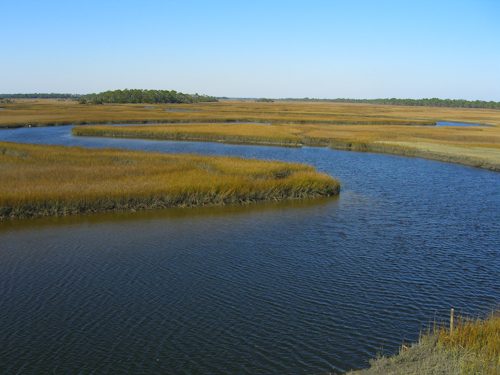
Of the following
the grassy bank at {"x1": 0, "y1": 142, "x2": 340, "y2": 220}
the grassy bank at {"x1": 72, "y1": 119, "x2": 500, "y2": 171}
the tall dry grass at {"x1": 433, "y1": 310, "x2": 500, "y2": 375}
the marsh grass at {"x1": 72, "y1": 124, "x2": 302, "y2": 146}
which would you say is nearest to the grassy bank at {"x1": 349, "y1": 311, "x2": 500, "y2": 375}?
the tall dry grass at {"x1": 433, "y1": 310, "x2": 500, "y2": 375}

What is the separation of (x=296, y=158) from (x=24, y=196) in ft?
76.8

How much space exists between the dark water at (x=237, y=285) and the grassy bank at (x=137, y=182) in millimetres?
941

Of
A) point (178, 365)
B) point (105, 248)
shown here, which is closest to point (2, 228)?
point (105, 248)

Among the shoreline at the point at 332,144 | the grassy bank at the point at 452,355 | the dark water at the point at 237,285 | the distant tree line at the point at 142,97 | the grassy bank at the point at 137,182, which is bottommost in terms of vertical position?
the dark water at the point at 237,285

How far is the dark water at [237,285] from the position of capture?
8711 millimetres

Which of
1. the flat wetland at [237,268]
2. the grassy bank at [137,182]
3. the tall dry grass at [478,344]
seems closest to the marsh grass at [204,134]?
the grassy bank at [137,182]

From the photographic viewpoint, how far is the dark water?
871 centimetres

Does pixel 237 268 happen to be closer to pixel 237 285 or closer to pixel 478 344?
pixel 237 285

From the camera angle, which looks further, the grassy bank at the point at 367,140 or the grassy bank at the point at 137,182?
the grassy bank at the point at 367,140

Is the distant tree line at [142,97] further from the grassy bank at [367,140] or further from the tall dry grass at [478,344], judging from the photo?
the tall dry grass at [478,344]

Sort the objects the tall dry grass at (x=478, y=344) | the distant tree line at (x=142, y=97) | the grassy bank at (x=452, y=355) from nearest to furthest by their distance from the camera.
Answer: the tall dry grass at (x=478, y=344) < the grassy bank at (x=452, y=355) < the distant tree line at (x=142, y=97)

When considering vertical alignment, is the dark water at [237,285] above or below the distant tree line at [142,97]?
below

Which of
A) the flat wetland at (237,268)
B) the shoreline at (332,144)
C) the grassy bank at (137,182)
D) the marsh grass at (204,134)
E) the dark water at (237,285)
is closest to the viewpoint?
the flat wetland at (237,268)

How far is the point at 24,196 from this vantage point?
18.3 meters
